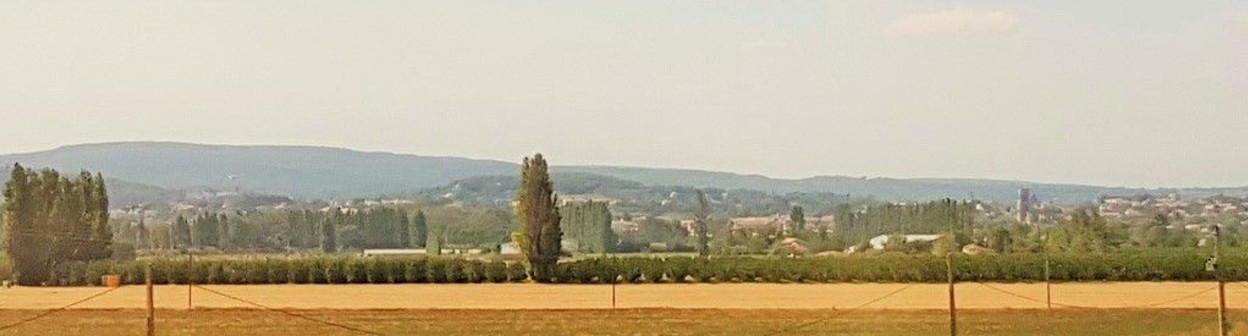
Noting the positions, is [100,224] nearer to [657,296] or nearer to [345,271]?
[345,271]

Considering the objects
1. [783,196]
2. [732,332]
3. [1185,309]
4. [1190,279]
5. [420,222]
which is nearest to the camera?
[732,332]

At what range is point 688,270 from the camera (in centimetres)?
5372

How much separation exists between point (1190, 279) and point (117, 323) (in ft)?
101

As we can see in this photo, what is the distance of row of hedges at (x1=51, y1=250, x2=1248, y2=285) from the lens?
5031 centimetres

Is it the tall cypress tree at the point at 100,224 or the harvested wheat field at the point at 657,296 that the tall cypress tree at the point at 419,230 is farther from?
the harvested wheat field at the point at 657,296

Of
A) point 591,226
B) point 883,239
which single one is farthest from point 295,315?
point 591,226

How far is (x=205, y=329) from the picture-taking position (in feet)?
100

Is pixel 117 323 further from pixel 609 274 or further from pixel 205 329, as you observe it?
pixel 609 274

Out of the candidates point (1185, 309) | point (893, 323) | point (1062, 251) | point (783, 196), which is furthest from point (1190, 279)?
point (783, 196)

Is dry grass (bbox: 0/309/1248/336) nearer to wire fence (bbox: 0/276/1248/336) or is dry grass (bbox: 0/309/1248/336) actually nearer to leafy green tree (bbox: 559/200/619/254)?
wire fence (bbox: 0/276/1248/336)

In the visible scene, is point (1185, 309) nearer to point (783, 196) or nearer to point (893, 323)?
point (893, 323)

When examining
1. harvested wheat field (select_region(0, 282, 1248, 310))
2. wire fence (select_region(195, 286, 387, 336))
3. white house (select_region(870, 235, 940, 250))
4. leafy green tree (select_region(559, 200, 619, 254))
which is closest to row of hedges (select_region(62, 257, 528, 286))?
harvested wheat field (select_region(0, 282, 1248, 310))

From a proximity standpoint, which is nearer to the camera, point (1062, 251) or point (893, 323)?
point (893, 323)

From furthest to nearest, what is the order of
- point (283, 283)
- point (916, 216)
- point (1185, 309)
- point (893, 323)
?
point (916, 216) < point (283, 283) < point (1185, 309) < point (893, 323)
